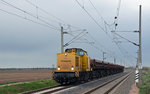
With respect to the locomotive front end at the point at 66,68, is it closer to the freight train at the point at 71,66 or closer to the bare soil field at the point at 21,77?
the freight train at the point at 71,66

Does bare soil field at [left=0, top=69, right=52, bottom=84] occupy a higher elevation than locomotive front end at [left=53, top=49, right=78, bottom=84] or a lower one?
lower

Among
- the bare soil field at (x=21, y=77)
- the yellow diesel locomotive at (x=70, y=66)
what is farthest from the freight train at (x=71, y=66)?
the bare soil field at (x=21, y=77)

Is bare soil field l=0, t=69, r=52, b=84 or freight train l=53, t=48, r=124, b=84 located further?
bare soil field l=0, t=69, r=52, b=84

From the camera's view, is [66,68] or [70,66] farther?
[66,68]

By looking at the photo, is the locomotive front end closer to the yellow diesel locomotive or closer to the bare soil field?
the yellow diesel locomotive

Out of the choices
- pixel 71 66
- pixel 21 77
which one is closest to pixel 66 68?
pixel 71 66

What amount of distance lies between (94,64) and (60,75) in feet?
29.5

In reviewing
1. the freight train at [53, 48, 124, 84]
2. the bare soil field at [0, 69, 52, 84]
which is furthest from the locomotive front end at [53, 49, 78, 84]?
the bare soil field at [0, 69, 52, 84]

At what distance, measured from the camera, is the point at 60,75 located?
69.6 ft

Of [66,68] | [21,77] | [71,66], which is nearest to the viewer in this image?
[71,66]

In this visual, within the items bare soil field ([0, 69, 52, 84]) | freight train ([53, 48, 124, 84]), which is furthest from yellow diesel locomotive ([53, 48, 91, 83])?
bare soil field ([0, 69, 52, 84])

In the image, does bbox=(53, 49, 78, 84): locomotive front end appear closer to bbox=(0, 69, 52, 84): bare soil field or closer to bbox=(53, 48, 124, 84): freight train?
bbox=(53, 48, 124, 84): freight train

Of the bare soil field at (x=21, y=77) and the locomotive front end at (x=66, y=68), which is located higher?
the locomotive front end at (x=66, y=68)

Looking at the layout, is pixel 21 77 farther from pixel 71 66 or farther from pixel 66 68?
pixel 71 66
